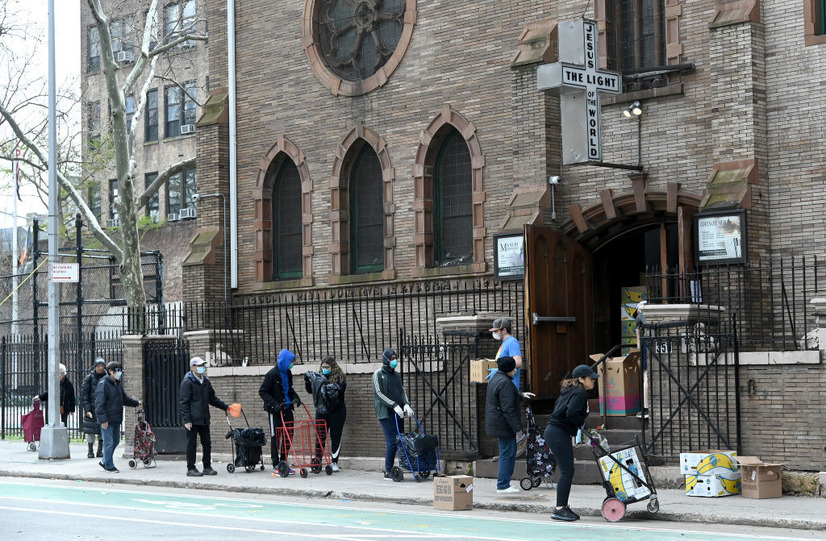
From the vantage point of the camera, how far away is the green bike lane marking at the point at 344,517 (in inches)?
480

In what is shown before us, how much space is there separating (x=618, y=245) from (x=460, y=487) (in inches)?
311

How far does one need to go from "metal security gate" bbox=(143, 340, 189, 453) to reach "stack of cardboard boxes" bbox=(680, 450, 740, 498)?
11038 mm

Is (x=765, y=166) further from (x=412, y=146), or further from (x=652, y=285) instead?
(x=412, y=146)

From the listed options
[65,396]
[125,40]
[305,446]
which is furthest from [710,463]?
[125,40]

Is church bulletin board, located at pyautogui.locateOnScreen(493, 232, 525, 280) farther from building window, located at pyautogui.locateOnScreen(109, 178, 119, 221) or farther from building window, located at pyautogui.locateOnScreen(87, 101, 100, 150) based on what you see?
building window, located at pyautogui.locateOnScreen(109, 178, 119, 221)

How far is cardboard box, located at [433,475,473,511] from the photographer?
14.6 meters

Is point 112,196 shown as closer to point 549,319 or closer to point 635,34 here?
point 635,34

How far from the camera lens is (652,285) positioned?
67.2 feet

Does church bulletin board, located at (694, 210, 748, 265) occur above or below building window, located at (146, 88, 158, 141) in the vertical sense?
below

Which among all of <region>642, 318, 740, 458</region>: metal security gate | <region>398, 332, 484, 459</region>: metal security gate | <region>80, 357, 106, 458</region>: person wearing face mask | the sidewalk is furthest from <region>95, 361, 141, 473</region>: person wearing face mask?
<region>642, 318, 740, 458</region>: metal security gate

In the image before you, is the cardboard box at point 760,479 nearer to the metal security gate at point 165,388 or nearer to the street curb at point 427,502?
the street curb at point 427,502

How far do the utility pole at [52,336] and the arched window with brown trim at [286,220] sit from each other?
14.2ft

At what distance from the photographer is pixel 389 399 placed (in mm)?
17797

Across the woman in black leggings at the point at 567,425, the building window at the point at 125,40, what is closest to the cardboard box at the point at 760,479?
the woman in black leggings at the point at 567,425
